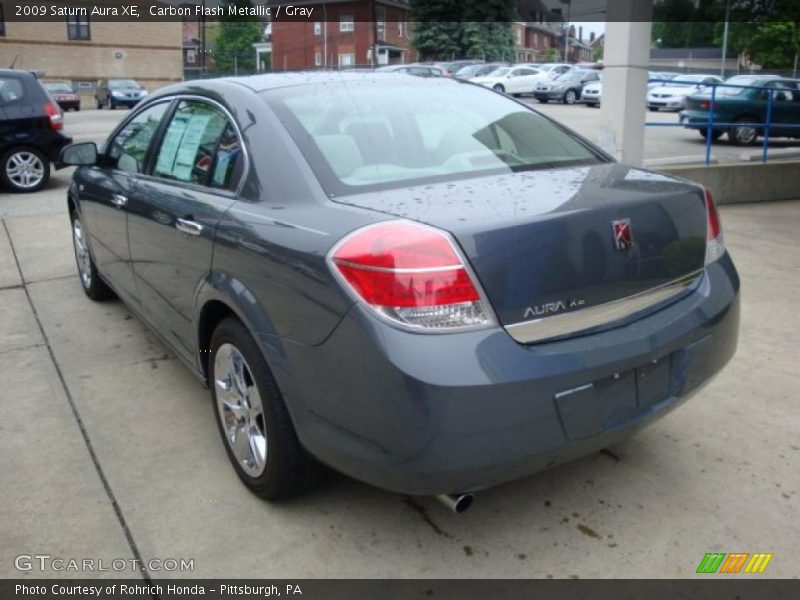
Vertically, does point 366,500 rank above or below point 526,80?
below

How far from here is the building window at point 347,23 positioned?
56594 millimetres

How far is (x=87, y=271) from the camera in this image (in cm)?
539

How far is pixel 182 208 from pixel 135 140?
3.99 ft

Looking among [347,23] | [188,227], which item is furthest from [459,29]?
[188,227]

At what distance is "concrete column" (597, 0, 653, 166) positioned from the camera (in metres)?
7.82

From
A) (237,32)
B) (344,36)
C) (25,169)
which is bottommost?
(25,169)

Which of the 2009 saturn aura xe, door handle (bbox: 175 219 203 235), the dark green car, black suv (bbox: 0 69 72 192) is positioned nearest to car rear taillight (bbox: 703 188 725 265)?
the 2009 saturn aura xe

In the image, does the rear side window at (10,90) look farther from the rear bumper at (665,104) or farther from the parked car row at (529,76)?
the parked car row at (529,76)

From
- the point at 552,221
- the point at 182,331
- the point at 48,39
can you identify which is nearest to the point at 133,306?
the point at 182,331

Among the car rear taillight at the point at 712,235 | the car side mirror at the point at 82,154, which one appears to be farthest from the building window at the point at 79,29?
the car rear taillight at the point at 712,235

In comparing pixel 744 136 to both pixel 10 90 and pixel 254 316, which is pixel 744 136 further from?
pixel 254 316

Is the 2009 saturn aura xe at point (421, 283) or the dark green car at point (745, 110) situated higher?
the dark green car at point (745, 110)

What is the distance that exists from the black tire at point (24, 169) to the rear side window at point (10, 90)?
2.08ft

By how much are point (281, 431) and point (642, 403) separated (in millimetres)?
1202
